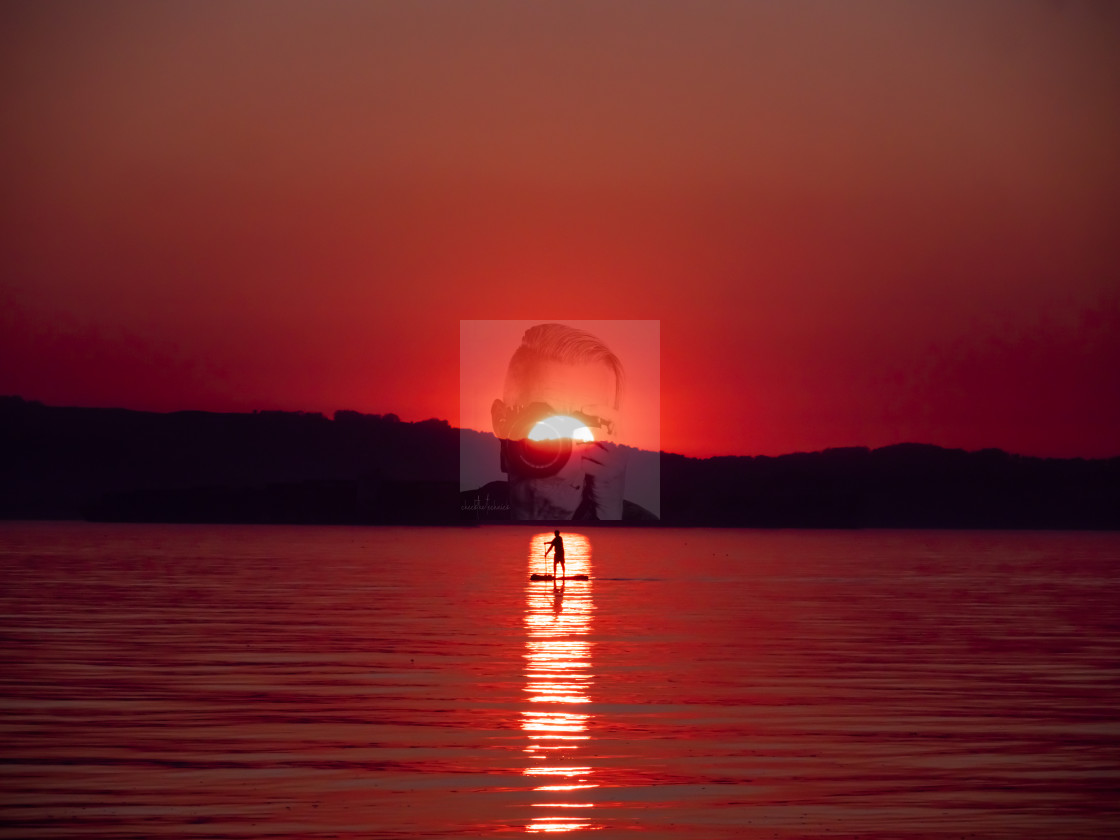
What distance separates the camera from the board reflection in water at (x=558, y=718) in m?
17.7

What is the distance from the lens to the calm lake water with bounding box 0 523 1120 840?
1738 centimetres

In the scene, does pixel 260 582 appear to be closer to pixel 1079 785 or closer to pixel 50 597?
pixel 50 597

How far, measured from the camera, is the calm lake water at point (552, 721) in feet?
57.0

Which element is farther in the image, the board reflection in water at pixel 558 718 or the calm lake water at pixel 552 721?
the board reflection in water at pixel 558 718

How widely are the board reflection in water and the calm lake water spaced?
3.1 inches

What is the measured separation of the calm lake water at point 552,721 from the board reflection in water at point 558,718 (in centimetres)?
8

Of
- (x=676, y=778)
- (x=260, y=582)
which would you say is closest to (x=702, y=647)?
(x=676, y=778)

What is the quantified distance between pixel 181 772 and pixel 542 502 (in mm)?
128797

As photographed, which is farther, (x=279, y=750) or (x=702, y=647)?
(x=702, y=647)

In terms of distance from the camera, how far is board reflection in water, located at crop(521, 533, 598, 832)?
1767 centimetres

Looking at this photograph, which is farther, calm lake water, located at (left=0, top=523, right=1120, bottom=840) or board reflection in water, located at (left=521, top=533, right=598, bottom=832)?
board reflection in water, located at (left=521, top=533, right=598, bottom=832)

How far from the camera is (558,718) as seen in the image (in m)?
24.2

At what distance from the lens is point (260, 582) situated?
2675 inches

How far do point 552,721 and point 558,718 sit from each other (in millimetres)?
328
